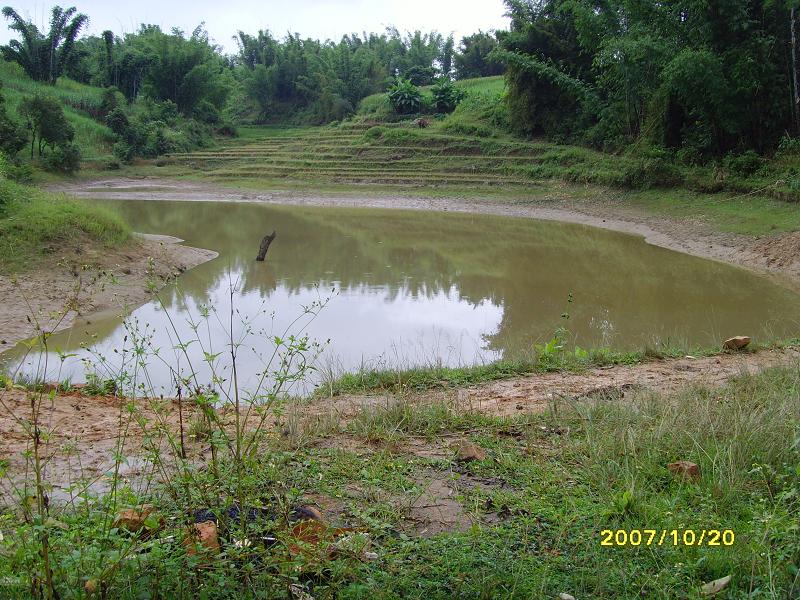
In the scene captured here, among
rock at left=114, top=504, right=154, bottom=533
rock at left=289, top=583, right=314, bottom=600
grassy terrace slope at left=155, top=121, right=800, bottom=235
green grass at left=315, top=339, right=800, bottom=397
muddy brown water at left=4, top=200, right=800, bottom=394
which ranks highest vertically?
grassy terrace slope at left=155, top=121, right=800, bottom=235

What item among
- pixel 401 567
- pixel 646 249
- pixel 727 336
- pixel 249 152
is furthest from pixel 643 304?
pixel 249 152

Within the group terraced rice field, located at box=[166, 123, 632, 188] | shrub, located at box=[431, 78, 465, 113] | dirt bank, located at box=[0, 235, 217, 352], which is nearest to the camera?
dirt bank, located at box=[0, 235, 217, 352]

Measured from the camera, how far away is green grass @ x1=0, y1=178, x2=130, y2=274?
35.7 feet

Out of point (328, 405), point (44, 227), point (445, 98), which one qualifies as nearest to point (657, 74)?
point (445, 98)

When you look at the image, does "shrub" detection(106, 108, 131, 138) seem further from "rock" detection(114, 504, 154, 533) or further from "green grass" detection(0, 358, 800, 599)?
"rock" detection(114, 504, 154, 533)

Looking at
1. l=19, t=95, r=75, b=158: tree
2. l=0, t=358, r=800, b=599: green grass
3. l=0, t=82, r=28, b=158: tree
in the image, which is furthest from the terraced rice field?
l=0, t=358, r=800, b=599: green grass

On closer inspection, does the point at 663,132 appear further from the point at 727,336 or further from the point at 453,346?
the point at 453,346

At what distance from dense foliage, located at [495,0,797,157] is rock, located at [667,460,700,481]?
16.7 m

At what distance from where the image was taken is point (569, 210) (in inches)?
826

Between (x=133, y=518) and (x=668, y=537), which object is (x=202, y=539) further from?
(x=668, y=537)

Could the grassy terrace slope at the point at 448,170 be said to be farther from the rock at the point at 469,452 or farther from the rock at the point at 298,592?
the rock at the point at 298,592

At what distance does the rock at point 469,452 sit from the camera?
148 inches

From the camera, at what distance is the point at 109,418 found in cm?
509

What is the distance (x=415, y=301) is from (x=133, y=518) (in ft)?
27.7
